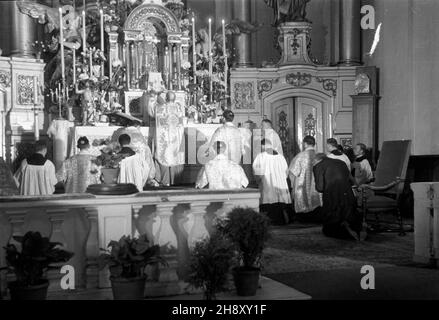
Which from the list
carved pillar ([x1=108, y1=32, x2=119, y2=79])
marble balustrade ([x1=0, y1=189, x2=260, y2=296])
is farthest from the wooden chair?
carved pillar ([x1=108, y1=32, x2=119, y2=79])

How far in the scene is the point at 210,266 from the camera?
15.2 feet

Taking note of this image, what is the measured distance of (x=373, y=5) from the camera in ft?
47.6

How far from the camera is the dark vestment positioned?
882 centimetres

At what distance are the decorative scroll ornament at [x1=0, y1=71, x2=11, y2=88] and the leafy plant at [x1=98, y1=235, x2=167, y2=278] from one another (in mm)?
8871

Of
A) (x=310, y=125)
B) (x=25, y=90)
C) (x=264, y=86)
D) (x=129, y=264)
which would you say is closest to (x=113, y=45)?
(x=25, y=90)

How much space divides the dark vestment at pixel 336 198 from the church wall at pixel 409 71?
3.96 metres

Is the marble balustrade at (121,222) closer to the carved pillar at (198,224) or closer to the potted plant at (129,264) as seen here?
the carved pillar at (198,224)

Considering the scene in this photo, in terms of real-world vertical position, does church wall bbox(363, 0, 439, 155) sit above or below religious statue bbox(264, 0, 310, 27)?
below

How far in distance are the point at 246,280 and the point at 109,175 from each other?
4.92ft

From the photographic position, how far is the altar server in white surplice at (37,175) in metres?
8.95

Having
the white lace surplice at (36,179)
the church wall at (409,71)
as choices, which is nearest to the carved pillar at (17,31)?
the white lace surplice at (36,179)

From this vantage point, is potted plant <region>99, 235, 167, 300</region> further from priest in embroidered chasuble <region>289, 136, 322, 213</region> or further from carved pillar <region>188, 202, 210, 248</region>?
priest in embroidered chasuble <region>289, 136, 322, 213</region>

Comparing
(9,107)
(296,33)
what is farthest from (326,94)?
(9,107)
